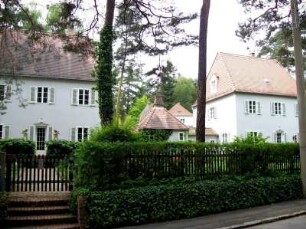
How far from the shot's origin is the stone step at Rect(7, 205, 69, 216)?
10.8 m

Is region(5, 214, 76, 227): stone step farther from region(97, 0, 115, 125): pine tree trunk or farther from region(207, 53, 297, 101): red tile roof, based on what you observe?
region(207, 53, 297, 101): red tile roof

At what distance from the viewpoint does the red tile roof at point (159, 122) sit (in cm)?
2974

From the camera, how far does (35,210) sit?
10945 millimetres

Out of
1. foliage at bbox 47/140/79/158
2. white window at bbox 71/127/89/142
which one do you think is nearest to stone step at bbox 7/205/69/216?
foliage at bbox 47/140/79/158

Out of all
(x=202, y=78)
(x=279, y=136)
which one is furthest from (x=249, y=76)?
(x=202, y=78)

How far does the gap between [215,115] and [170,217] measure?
30259 millimetres

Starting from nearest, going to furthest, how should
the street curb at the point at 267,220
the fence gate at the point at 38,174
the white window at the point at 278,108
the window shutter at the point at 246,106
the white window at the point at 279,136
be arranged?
1. the street curb at the point at 267,220
2. the fence gate at the point at 38,174
3. the window shutter at the point at 246,106
4. the white window at the point at 278,108
5. the white window at the point at 279,136

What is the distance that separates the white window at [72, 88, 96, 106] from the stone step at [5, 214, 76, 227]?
20.5 m

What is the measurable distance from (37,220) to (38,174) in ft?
6.83

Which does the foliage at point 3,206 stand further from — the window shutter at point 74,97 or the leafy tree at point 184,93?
the leafy tree at point 184,93

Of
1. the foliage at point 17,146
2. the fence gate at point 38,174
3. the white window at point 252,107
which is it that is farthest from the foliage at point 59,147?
the white window at point 252,107

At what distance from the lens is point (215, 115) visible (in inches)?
1613

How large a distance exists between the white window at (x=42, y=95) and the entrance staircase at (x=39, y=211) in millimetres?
18666

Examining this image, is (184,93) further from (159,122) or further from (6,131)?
(6,131)
